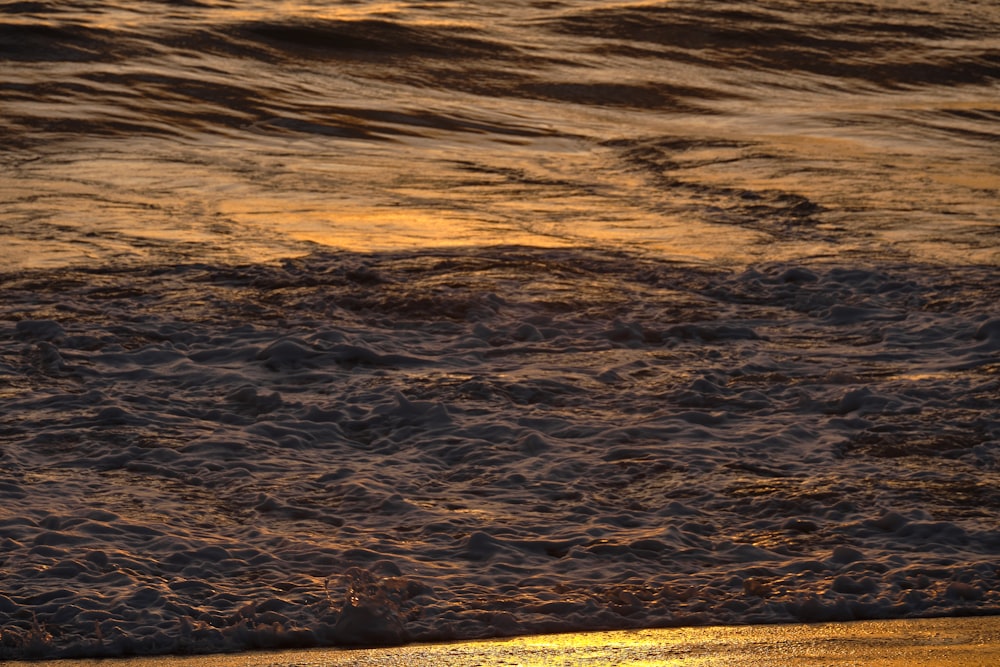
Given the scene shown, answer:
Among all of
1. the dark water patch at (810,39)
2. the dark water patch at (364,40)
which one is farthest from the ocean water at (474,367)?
the dark water patch at (810,39)

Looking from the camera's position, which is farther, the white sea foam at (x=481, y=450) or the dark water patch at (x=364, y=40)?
the dark water patch at (x=364, y=40)

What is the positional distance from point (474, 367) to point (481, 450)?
1.41 meters

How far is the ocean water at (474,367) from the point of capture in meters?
4.72

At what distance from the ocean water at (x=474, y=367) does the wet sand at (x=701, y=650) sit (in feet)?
0.32

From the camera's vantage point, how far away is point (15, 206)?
35.9ft

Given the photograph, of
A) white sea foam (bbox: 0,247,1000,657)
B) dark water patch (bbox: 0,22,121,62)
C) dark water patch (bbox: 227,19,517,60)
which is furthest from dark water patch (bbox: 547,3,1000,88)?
white sea foam (bbox: 0,247,1000,657)

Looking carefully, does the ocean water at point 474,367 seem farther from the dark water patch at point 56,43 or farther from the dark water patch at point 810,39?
the dark water patch at point 810,39

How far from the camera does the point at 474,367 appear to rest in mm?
7559

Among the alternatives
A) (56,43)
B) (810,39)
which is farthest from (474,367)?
(810,39)

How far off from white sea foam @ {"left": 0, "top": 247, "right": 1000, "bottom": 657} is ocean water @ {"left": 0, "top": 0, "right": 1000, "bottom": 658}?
0.08 feet

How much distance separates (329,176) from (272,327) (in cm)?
503

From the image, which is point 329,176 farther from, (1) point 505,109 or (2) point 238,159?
(1) point 505,109

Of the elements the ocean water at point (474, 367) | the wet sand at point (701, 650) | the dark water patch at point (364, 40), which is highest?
the dark water patch at point (364, 40)

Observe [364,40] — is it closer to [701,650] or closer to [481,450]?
[481,450]
